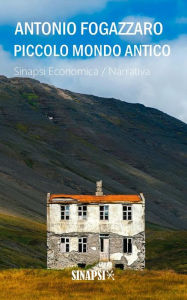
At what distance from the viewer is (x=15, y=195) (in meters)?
199

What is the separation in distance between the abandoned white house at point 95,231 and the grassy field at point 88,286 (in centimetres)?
691

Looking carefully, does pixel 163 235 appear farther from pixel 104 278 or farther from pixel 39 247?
pixel 104 278

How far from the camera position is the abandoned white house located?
68562 mm

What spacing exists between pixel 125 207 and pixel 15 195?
432ft

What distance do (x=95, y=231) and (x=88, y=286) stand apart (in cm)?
1694

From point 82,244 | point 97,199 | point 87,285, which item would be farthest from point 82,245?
point 87,285

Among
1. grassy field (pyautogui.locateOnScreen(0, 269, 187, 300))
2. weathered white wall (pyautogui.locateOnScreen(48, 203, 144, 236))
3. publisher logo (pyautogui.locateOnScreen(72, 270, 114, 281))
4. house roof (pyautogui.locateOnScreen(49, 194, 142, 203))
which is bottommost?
grassy field (pyautogui.locateOnScreen(0, 269, 187, 300))

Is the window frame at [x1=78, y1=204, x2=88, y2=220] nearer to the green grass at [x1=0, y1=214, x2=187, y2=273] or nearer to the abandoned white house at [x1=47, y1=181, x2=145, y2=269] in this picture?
the abandoned white house at [x1=47, y1=181, x2=145, y2=269]

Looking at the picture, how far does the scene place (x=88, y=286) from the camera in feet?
173

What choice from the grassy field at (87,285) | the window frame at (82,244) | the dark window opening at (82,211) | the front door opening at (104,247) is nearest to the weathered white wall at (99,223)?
the dark window opening at (82,211)

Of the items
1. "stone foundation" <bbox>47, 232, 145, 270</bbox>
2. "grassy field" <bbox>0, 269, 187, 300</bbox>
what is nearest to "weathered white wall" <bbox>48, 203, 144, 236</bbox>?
"stone foundation" <bbox>47, 232, 145, 270</bbox>

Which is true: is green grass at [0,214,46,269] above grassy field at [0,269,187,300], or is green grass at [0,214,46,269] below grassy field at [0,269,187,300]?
above

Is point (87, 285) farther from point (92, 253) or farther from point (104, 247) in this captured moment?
point (104, 247)

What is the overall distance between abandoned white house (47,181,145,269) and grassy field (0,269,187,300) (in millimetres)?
6911
